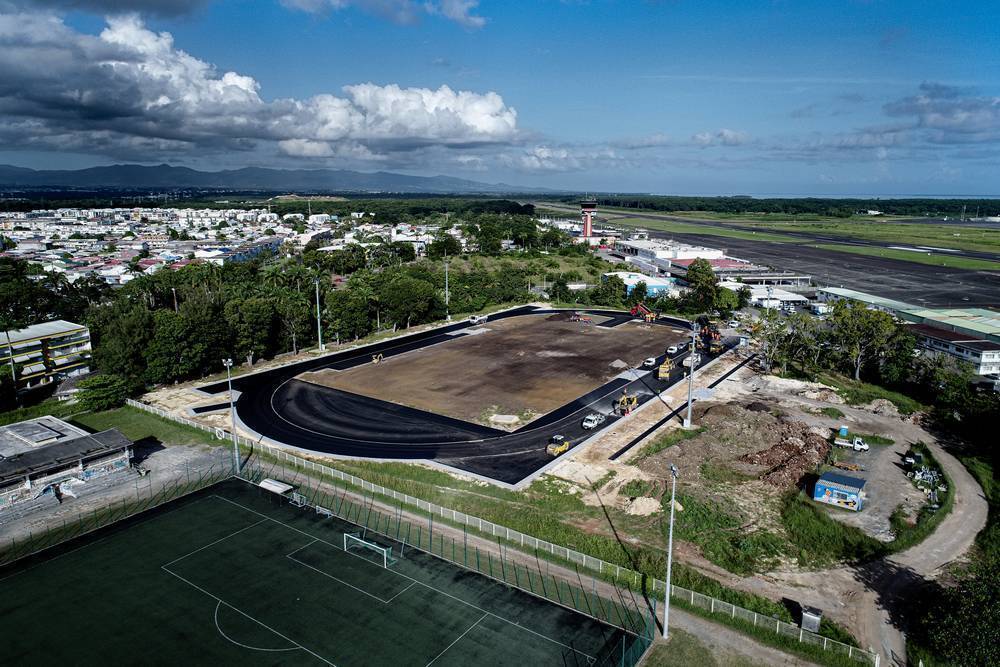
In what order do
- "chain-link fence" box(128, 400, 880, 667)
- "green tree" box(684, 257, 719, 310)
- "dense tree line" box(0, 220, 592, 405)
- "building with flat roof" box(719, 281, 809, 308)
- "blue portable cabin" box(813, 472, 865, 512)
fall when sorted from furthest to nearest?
1. "building with flat roof" box(719, 281, 809, 308)
2. "green tree" box(684, 257, 719, 310)
3. "dense tree line" box(0, 220, 592, 405)
4. "blue portable cabin" box(813, 472, 865, 512)
5. "chain-link fence" box(128, 400, 880, 667)

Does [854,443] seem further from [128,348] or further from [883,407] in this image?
[128,348]

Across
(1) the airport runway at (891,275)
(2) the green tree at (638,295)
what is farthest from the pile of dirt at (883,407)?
(1) the airport runway at (891,275)

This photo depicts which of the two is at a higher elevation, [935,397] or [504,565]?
[935,397]

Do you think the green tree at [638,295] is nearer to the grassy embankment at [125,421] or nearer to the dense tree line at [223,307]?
the dense tree line at [223,307]

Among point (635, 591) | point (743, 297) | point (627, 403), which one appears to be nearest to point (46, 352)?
point (627, 403)

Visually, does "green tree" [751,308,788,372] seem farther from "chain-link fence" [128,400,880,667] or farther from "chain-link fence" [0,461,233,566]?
"chain-link fence" [0,461,233,566]

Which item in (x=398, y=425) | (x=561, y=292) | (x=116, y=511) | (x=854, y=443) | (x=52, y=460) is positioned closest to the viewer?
(x=116, y=511)

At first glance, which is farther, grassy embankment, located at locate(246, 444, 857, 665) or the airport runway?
the airport runway

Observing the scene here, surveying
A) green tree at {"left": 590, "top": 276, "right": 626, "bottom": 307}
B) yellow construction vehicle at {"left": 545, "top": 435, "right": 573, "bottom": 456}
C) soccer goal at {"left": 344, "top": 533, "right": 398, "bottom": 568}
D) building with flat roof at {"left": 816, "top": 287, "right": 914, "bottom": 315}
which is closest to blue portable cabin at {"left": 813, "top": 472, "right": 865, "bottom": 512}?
yellow construction vehicle at {"left": 545, "top": 435, "right": 573, "bottom": 456}
